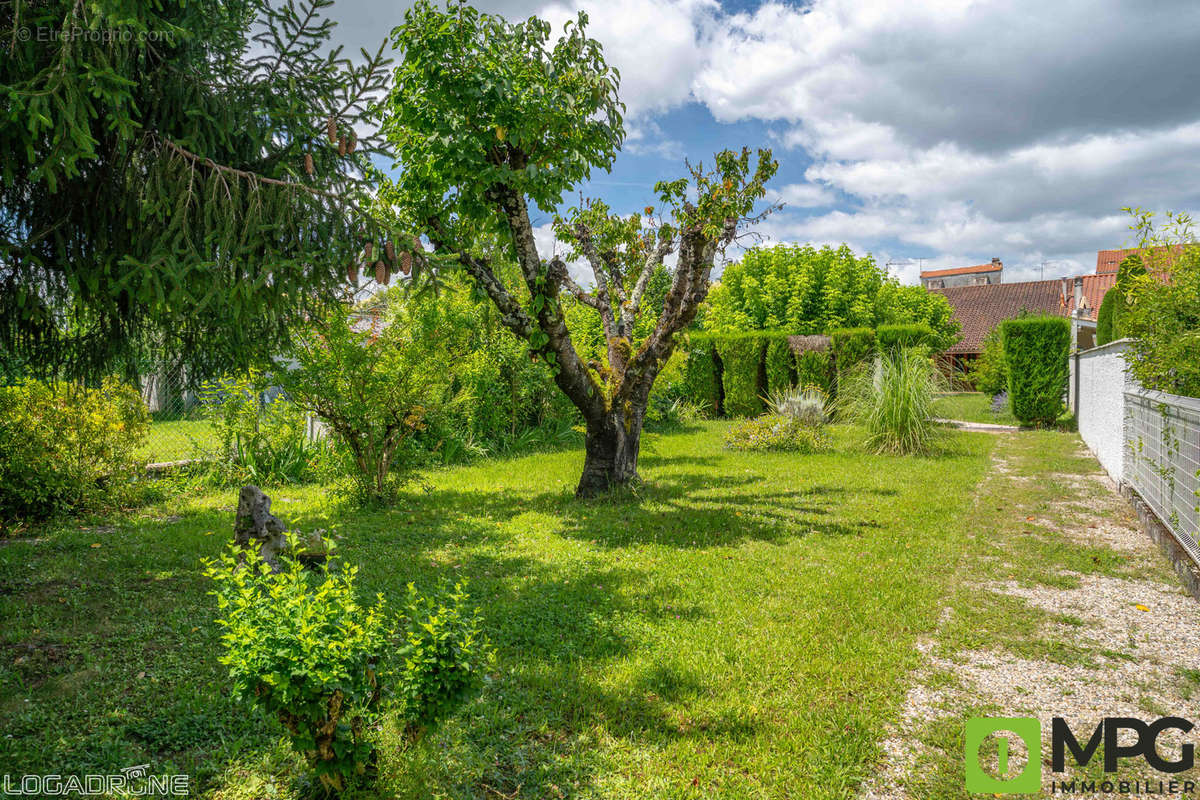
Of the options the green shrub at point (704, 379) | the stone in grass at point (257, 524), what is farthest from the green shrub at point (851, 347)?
the stone in grass at point (257, 524)

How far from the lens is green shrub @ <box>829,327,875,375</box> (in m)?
15.6

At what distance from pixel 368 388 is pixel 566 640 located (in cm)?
394

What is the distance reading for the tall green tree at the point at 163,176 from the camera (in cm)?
300

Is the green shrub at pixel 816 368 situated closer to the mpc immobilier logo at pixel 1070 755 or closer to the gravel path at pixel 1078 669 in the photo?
the gravel path at pixel 1078 669

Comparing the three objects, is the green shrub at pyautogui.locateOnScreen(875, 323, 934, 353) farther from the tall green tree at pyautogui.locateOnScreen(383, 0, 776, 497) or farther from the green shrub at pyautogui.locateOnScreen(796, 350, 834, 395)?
the tall green tree at pyautogui.locateOnScreen(383, 0, 776, 497)

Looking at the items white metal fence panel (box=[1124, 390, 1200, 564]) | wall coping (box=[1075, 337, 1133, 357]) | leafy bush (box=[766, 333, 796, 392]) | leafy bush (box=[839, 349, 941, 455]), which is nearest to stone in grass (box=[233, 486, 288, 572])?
white metal fence panel (box=[1124, 390, 1200, 564])

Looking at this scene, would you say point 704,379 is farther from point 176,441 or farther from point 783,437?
point 176,441

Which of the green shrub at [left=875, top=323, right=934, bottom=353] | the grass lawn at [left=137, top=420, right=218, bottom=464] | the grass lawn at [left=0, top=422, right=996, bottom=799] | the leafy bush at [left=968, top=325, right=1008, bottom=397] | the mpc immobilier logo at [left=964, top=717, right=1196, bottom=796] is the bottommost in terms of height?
the mpc immobilier logo at [left=964, top=717, right=1196, bottom=796]

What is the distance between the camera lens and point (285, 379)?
623cm

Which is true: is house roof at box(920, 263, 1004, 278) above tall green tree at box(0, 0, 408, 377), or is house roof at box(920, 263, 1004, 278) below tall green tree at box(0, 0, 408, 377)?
above

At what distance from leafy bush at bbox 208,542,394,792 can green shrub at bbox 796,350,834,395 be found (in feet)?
48.8

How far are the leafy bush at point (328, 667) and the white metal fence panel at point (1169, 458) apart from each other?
5159 mm

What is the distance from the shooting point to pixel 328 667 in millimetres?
Result: 2014

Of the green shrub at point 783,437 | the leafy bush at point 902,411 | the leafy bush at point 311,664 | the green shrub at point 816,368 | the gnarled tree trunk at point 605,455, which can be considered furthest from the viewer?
the green shrub at point 816,368
